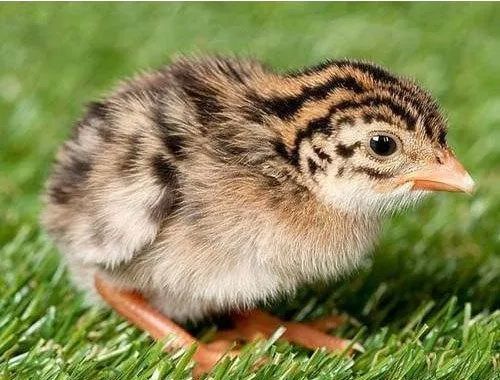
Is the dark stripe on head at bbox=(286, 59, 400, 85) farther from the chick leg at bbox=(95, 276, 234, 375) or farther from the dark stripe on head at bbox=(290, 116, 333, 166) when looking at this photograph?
the chick leg at bbox=(95, 276, 234, 375)

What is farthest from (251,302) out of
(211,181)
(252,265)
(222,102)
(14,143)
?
(14,143)

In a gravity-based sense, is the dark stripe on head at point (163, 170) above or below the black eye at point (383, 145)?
below

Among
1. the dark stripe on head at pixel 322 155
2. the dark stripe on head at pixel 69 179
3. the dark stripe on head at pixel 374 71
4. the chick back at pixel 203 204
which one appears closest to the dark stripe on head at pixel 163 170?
the chick back at pixel 203 204

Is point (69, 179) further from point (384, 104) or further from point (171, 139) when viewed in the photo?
point (384, 104)

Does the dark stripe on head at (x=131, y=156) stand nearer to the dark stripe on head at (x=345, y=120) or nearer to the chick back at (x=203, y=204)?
the chick back at (x=203, y=204)

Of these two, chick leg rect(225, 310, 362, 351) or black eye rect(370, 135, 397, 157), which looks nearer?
black eye rect(370, 135, 397, 157)

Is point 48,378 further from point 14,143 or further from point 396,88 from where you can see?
point 14,143

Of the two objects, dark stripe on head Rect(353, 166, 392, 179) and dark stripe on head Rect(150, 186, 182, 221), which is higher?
dark stripe on head Rect(353, 166, 392, 179)

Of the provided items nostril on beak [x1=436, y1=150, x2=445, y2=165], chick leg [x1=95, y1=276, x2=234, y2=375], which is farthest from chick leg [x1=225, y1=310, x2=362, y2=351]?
nostril on beak [x1=436, y1=150, x2=445, y2=165]
